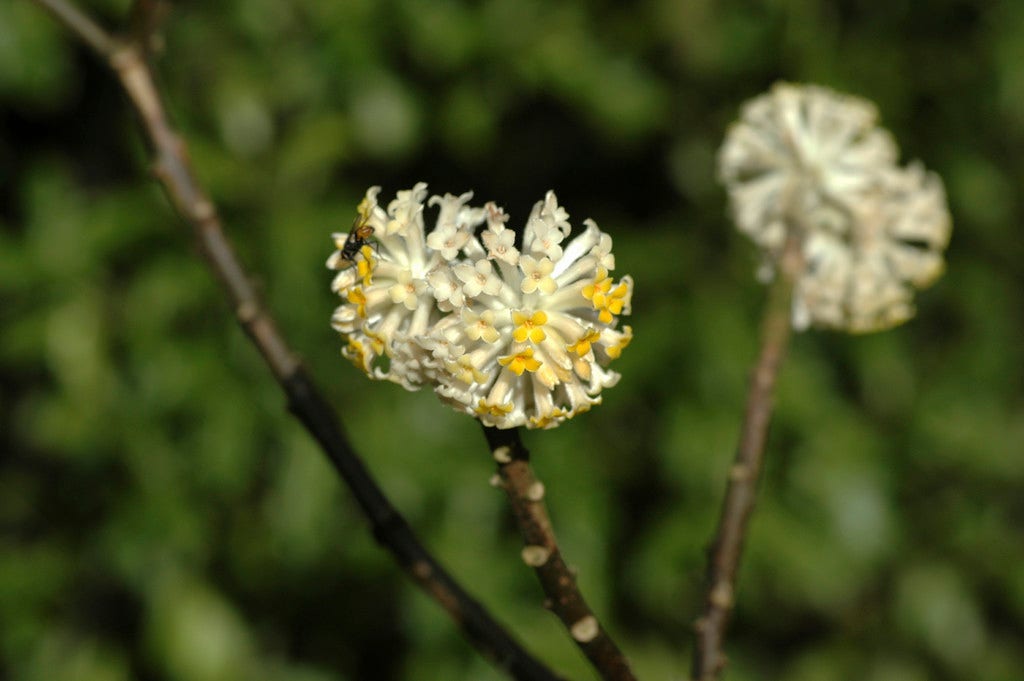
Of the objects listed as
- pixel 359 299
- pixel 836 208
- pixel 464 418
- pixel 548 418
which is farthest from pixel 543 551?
pixel 464 418

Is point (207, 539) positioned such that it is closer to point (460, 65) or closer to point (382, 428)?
point (382, 428)

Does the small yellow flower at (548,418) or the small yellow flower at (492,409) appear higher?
the small yellow flower at (548,418)

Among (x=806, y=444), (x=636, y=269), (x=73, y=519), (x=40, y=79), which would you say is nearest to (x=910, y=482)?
(x=806, y=444)

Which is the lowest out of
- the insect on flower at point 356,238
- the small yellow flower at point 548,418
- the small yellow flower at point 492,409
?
the small yellow flower at point 492,409

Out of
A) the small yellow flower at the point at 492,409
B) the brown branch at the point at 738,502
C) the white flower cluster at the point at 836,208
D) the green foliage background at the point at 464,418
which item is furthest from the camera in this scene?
the green foliage background at the point at 464,418

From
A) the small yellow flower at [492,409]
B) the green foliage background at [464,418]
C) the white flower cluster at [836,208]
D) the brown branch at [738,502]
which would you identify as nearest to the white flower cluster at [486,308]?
the small yellow flower at [492,409]

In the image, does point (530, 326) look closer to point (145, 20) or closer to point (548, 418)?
point (548, 418)

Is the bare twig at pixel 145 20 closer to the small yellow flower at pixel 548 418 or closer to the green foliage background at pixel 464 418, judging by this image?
the small yellow flower at pixel 548 418
